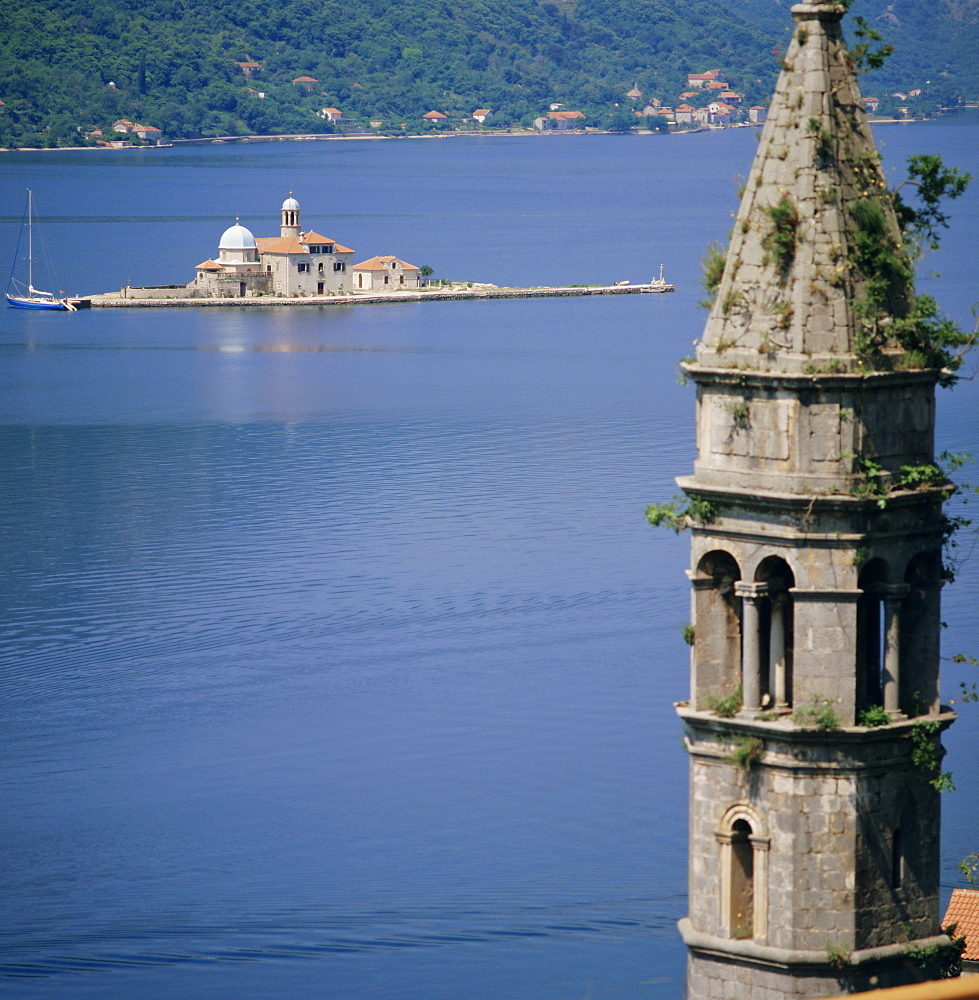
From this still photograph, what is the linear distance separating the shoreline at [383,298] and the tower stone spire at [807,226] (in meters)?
137

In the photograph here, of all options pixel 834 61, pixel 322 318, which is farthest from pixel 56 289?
pixel 834 61

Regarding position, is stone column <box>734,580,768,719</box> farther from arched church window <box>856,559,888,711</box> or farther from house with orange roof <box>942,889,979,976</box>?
house with orange roof <box>942,889,979,976</box>

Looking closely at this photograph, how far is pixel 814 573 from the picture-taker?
505 inches

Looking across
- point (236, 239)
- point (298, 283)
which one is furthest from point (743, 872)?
point (298, 283)

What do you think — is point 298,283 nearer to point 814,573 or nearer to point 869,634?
point 869,634

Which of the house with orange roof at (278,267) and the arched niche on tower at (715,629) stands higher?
the house with orange roof at (278,267)

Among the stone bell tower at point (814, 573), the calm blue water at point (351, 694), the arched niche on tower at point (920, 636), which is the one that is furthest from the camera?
the calm blue water at point (351, 694)

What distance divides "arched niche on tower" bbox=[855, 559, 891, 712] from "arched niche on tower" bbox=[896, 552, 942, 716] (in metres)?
0.16

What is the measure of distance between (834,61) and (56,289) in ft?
491

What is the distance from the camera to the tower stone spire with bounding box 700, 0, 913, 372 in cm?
1268

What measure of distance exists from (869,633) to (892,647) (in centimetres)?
29

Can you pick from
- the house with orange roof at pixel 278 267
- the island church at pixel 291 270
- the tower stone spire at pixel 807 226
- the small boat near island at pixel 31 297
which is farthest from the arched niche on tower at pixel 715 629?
the island church at pixel 291 270

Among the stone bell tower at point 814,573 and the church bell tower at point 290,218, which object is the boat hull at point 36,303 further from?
the stone bell tower at point 814,573

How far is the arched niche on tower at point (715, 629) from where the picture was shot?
523 inches
